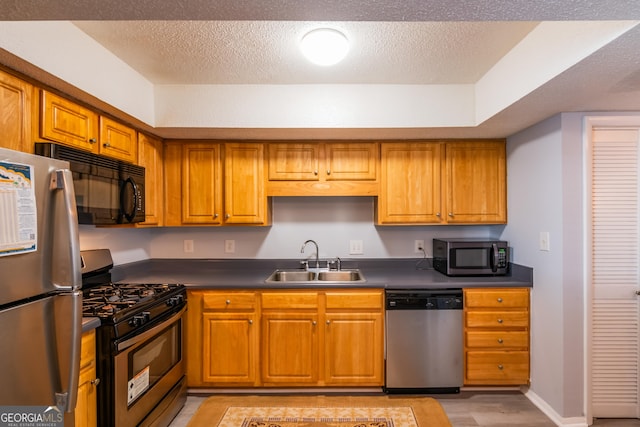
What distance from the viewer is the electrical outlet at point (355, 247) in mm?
3080

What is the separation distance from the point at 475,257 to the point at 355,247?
104 cm

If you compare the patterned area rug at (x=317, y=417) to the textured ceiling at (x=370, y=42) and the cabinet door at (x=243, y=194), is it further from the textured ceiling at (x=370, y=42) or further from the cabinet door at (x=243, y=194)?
the textured ceiling at (x=370, y=42)

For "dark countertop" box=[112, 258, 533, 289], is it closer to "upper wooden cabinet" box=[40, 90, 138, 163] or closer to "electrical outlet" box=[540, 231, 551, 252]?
"electrical outlet" box=[540, 231, 551, 252]

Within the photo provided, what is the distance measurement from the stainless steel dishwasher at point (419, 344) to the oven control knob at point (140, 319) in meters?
1.65

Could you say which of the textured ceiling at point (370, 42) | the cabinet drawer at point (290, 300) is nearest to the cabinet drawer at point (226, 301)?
the cabinet drawer at point (290, 300)

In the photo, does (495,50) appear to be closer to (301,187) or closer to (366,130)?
(366,130)

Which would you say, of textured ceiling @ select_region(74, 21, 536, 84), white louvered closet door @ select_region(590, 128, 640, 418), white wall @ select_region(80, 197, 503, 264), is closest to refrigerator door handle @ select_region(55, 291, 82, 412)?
textured ceiling @ select_region(74, 21, 536, 84)

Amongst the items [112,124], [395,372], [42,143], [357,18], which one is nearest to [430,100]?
[357,18]

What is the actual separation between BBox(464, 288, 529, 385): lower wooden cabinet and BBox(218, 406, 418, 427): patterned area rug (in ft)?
2.15

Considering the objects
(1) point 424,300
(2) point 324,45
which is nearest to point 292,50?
(2) point 324,45

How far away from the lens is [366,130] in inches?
98.8

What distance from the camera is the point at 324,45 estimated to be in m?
Result: 1.72

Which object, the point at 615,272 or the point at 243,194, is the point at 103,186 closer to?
the point at 243,194

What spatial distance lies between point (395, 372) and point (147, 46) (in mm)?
2769
